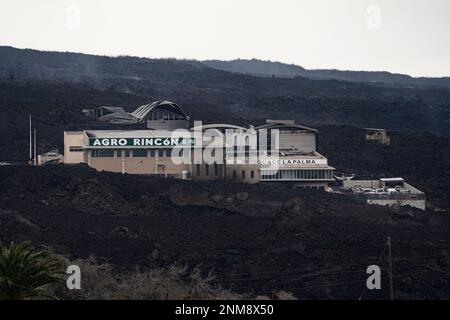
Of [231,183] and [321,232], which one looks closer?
[321,232]

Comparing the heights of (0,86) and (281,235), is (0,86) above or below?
above

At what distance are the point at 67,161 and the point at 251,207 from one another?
17.0 meters

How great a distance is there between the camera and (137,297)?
39188 millimetres

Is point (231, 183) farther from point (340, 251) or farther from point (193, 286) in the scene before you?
point (193, 286)

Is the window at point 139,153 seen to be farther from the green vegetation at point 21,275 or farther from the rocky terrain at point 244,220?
the green vegetation at point 21,275

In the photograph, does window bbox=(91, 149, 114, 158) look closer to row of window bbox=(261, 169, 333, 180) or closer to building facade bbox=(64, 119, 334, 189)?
building facade bbox=(64, 119, 334, 189)

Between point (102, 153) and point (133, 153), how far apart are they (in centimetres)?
199

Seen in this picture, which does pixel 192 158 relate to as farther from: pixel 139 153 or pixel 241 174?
pixel 241 174

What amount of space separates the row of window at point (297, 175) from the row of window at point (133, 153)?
19.1 feet

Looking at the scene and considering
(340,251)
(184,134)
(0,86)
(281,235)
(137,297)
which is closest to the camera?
(137,297)

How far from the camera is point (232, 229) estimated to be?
6831 centimetres

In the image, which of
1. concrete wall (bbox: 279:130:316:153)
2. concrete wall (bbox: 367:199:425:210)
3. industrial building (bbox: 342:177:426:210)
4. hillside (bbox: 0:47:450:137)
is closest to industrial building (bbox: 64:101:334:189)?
industrial building (bbox: 342:177:426:210)

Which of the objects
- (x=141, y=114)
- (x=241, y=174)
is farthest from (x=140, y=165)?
(x=141, y=114)
